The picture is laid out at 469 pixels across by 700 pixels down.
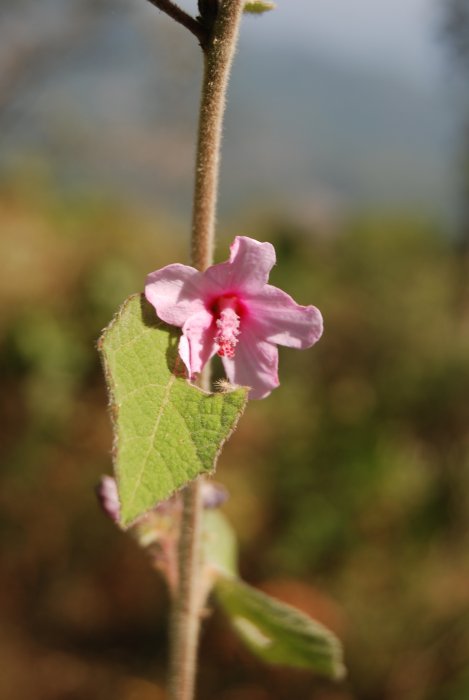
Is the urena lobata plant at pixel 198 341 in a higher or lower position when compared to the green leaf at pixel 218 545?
higher

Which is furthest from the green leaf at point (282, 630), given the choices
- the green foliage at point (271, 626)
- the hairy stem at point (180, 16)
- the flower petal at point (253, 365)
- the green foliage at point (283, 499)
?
the green foliage at point (283, 499)

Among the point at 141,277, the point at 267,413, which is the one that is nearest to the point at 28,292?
the point at 141,277

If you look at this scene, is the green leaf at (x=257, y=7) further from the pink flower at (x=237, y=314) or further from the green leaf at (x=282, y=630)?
the green leaf at (x=282, y=630)

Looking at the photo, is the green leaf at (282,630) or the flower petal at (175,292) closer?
the flower petal at (175,292)

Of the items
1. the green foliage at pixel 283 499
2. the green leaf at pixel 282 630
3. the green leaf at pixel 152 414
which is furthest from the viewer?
the green foliage at pixel 283 499

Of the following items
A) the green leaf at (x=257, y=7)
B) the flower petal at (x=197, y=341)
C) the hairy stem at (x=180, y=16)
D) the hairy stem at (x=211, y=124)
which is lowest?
the flower petal at (x=197, y=341)

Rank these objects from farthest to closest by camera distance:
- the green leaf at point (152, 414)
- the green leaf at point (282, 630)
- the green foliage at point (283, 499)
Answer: the green foliage at point (283, 499)
the green leaf at point (282, 630)
the green leaf at point (152, 414)

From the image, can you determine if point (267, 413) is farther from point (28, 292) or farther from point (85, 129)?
point (85, 129)
